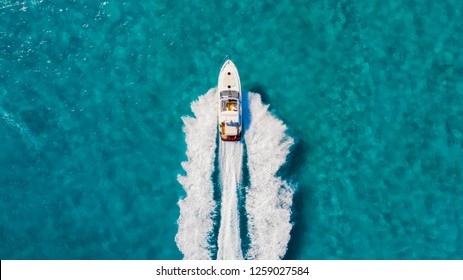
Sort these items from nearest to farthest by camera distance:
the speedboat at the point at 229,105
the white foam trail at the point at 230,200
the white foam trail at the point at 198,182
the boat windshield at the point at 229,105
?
1. the speedboat at the point at 229,105
2. the boat windshield at the point at 229,105
3. the white foam trail at the point at 230,200
4. the white foam trail at the point at 198,182

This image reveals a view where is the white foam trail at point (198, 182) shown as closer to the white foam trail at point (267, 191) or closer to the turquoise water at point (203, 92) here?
the turquoise water at point (203, 92)

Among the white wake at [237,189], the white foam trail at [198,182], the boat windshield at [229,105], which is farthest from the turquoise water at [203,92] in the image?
the boat windshield at [229,105]

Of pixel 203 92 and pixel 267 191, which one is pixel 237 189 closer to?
pixel 267 191

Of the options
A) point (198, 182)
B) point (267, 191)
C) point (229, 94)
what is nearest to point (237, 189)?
point (267, 191)

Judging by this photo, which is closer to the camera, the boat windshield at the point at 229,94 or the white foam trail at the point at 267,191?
the boat windshield at the point at 229,94

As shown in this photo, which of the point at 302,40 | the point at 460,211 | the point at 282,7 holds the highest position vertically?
the point at 282,7

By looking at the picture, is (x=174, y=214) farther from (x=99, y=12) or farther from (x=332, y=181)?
(x=99, y=12)

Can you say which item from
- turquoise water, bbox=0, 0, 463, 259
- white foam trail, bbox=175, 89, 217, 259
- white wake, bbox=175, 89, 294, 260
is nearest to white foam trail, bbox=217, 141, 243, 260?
white wake, bbox=175, 89, 294, 260
